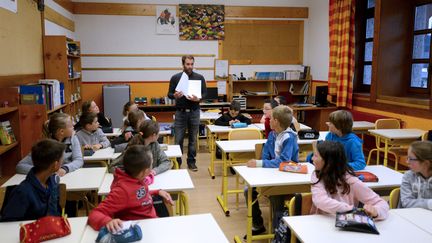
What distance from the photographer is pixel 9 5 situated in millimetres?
4469

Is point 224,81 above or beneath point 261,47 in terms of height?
beneath

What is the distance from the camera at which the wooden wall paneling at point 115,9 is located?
26.4ft

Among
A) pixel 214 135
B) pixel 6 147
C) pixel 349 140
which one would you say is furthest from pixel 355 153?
pixel 6 147

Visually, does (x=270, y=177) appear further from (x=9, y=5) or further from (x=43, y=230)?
(x=9, y=5)

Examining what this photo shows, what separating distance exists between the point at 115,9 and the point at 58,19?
1.71 m

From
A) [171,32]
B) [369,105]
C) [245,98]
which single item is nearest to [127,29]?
[171,32]

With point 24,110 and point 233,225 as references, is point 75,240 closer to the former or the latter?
point 233,225

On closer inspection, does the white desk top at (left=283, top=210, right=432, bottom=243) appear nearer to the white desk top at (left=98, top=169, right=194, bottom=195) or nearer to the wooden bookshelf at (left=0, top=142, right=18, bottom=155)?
the white desk top at (left=98, top=169, right=194, bottom=195)

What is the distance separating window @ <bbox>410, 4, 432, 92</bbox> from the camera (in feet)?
19.2

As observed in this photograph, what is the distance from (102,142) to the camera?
421 cm

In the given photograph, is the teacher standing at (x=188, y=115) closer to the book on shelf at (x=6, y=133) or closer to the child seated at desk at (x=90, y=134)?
the child seated at desk at (x=90, y=134)

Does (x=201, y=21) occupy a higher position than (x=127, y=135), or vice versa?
(x=201, y=21)

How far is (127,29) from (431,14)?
19.1ft

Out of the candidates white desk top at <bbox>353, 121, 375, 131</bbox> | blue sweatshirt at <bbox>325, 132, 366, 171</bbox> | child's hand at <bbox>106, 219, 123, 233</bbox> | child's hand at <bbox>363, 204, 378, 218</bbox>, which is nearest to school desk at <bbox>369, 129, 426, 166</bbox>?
white desk top at <bbox>353, 121, 375, 131</bbox>
